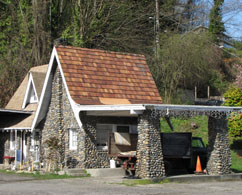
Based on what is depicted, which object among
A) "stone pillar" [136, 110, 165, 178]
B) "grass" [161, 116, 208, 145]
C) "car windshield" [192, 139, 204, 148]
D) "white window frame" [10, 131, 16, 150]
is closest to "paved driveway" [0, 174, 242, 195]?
"stone pillar" [136, 110, 165, 178]

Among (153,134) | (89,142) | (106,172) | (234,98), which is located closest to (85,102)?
(89,142)

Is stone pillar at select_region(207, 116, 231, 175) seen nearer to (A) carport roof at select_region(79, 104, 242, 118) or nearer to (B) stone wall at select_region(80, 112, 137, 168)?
(A) carport roof at select_region(79, 104, 242, 118)

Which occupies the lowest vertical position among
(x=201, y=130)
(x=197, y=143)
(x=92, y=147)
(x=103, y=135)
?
(x=92, y=147)

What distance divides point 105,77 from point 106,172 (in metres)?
5.37

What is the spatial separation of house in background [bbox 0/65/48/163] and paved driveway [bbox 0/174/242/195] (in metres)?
7.02

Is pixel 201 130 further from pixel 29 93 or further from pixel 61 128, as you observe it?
pixel 61 128

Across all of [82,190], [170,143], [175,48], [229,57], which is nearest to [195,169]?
[170,143]

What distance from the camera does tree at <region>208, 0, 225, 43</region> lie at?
52.2 meters

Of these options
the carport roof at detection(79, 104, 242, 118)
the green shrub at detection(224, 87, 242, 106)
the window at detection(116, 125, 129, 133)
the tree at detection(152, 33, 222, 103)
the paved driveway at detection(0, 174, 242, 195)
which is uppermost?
the tree at detection(152, 33, 222, 103)

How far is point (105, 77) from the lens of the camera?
23.7 m

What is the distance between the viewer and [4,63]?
134 feet

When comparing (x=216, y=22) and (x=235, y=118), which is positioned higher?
(x=216, y=22)

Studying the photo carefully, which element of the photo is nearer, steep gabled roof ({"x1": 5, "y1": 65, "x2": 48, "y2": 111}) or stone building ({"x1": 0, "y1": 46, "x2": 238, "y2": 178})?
stone building ({"x1": 0, "y1": 46, "x2": 238, "y2": 178})

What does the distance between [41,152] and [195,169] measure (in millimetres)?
8411
